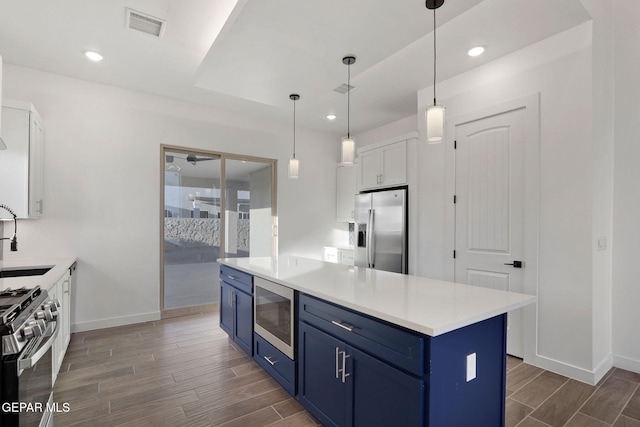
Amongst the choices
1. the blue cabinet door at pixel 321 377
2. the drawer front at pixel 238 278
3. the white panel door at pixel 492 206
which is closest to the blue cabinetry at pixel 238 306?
the drawer front at pixel 238 278

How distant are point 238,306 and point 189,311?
1748mm

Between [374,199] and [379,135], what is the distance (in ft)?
5.42

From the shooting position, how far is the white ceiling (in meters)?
2.19

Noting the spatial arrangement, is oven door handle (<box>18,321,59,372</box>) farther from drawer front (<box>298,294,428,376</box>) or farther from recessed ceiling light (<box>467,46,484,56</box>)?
recessed ceiling light (<box>467,46,484,56</box>)

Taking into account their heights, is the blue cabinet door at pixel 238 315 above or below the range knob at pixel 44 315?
below

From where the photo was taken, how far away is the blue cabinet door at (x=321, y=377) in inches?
69.8

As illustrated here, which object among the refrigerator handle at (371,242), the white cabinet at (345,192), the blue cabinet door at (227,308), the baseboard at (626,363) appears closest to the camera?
the baseboard at (626,363)

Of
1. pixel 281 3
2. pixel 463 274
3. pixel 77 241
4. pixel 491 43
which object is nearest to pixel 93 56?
pixel 77 241

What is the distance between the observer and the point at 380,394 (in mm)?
1513

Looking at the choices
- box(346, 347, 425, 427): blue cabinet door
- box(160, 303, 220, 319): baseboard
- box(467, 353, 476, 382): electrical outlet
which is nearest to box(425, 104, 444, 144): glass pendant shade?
box(467, 353, 476, 382): electrical outlet

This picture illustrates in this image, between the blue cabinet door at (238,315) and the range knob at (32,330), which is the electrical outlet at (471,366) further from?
the range knob at (32,330)

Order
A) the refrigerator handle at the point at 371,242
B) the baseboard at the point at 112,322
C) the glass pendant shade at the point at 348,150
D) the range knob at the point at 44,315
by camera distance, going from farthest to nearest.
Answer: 1. the refrigerator handle at the point at 371,242
2. the baseboard at the point at 112,322
3. the glass pendant shade at the point at 348,150
4. the range knob at the point at 44,315

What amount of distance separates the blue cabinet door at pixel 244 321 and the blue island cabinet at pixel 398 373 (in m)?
0.99

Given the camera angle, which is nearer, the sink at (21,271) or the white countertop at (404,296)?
the white countertop at (404,296)
